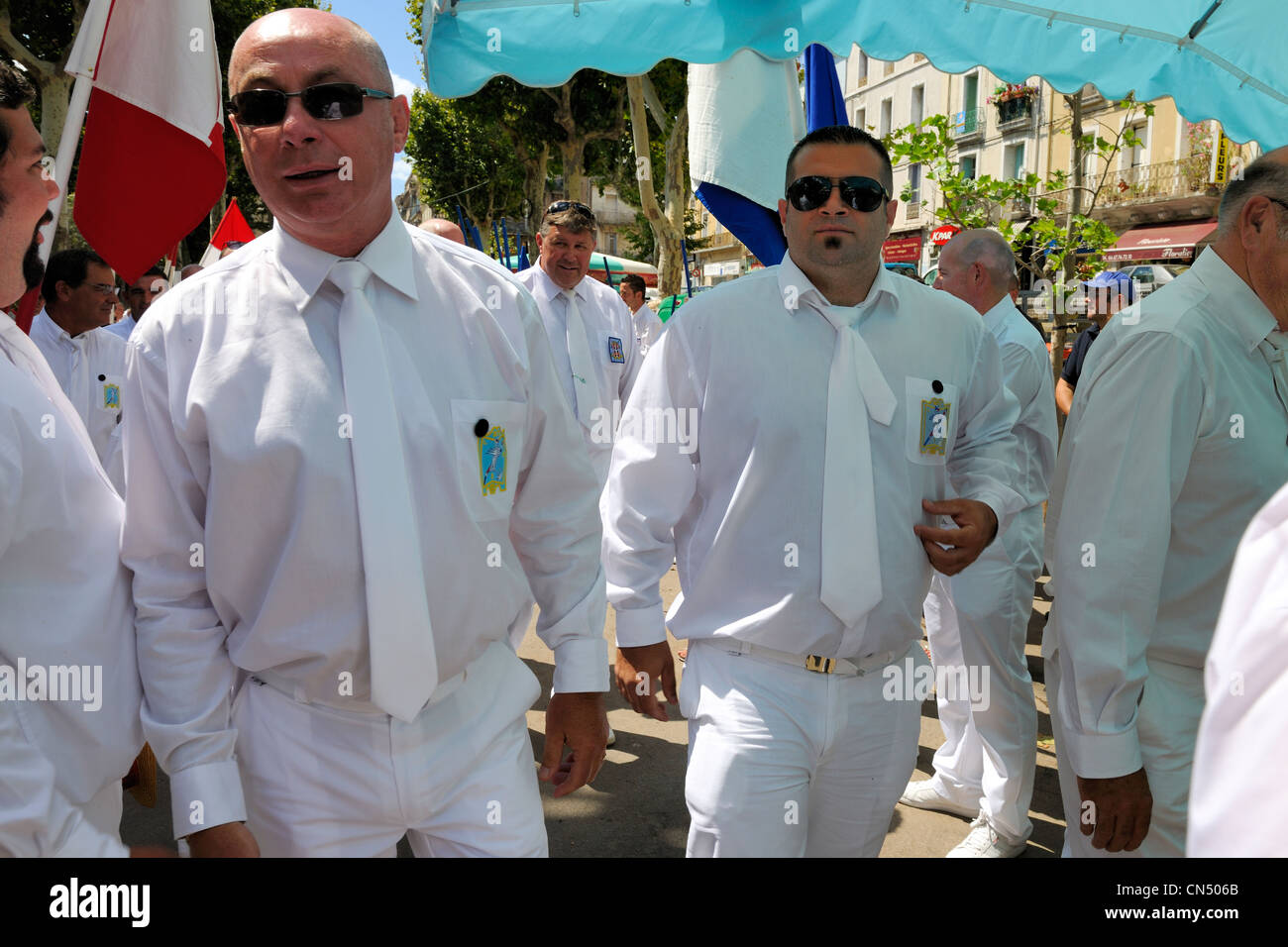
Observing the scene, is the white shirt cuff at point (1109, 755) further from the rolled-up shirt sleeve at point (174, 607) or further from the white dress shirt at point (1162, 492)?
the rolled-up shirt sleeve at point (174, 607)

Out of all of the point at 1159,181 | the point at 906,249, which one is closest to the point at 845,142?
the point at 1159,181

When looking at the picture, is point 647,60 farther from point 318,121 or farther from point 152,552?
point 152,552

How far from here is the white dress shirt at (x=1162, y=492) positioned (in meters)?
2.35

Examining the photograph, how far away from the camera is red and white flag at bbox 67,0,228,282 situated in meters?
3.68

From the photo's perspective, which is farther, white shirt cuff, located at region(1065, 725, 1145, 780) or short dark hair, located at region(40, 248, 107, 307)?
short dark hair, located at region(40, 248, 107, 307)

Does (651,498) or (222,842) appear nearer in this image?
(222,842)

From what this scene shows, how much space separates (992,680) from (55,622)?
3433mm

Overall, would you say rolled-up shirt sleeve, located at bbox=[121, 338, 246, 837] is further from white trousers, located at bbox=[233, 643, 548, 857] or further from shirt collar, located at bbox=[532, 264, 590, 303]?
shirt collar, located at bbox=[532, 264, 590, 303]

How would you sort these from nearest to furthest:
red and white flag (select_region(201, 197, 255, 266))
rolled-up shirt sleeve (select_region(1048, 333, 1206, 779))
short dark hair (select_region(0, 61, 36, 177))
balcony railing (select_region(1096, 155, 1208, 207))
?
short dark hair (select_region(0, 61, 36, 177)), rolled-up shirt sleeve (select_region(1048, 333, 1206, 779)), red and white flag (select_region(201, 197, 255, 266)), balcony railing (select_region(1096, 155, 1208, 207))

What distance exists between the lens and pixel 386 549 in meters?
1.91

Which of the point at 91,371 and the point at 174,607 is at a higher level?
the point at 91,371

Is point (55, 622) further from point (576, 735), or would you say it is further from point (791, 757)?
point (791, 757)

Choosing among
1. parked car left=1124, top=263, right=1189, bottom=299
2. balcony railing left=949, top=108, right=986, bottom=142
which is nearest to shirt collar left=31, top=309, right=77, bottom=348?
parked car left=1124, top=263, right=1189, bottom=299

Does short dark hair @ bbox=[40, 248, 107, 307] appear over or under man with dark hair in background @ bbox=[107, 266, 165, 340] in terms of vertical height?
under
